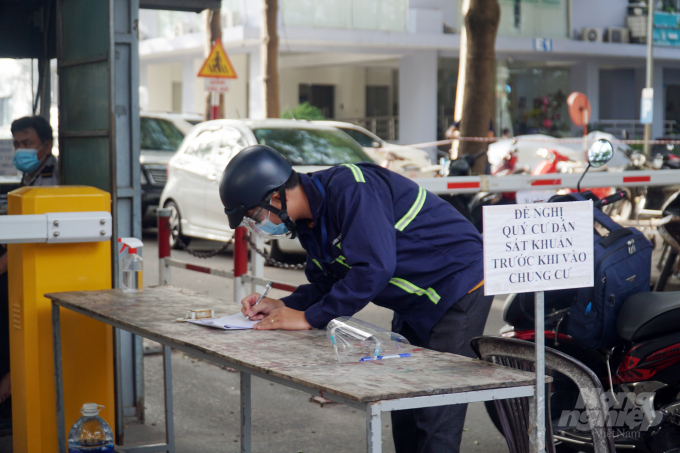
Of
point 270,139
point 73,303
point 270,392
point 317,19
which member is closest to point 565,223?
point 73,303

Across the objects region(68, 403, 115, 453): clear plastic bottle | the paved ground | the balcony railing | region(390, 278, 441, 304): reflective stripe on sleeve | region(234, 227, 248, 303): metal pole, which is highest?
the balcony railing

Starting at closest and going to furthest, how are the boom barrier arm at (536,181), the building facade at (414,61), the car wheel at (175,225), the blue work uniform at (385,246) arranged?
the blue work uniform at (385,246), the boom barrier arm at (536,181), the car wheel at (175,225), the building facade at (414,61)

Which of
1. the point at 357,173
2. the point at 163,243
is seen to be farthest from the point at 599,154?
the point at 163,243

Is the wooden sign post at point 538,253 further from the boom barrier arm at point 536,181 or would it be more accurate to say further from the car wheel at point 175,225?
the car wheel at point 175,225

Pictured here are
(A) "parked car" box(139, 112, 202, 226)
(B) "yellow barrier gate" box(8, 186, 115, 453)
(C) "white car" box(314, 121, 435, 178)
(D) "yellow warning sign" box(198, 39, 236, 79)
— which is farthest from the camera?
(C) "white car" box(314, 121, 435, 178)

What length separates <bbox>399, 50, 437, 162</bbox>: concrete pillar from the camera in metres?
28.4

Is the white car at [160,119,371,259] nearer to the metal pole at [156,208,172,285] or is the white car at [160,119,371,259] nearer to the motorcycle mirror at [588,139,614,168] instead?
the metal pole at [156,208,172,285]

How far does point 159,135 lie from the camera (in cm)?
1480

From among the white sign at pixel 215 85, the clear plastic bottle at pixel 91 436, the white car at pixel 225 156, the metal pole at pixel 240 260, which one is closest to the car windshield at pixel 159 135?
the white sign at pixel 215 85

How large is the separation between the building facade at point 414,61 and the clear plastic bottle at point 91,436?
2231 centimetres

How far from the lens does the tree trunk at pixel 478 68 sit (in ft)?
46.2

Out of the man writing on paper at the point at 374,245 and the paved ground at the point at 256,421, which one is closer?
the man writing on paper at the point at 374,245

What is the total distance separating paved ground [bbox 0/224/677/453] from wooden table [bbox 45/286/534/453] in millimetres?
1468

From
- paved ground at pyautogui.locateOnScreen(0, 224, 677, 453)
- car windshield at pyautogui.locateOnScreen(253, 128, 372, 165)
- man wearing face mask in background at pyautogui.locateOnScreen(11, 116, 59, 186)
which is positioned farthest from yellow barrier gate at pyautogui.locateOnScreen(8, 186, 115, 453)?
car windshield at pyautogui.locateOnScreen(253, 128, 372, 165)
